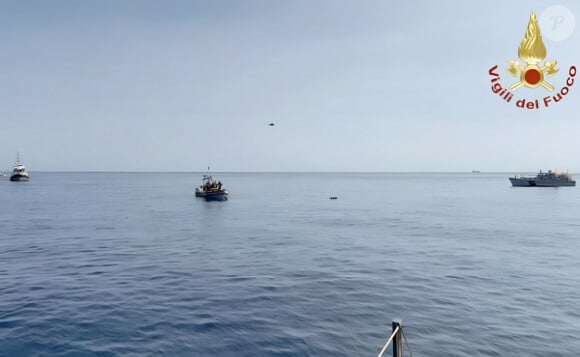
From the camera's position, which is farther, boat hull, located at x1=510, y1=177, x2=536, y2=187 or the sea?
boat hull, located at x1=510, y1=177, x2=536, y2=187

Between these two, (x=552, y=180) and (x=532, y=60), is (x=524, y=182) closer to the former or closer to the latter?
(x=552, y=180)

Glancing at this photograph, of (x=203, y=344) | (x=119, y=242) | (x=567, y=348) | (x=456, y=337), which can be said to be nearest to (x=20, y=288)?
(x=203, y=344)

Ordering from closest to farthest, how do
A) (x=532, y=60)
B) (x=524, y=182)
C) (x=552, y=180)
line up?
1. (x=532, y=60)
2. (x=552, y=180)
3. (x=524, y=182)

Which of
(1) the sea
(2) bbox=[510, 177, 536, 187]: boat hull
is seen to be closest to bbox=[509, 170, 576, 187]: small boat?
(2) bbox=[510, 177, 536, 187]: boat hull

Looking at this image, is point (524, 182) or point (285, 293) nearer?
point (285, 293)

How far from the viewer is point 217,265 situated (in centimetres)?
3300

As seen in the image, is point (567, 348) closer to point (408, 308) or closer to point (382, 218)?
point (408, 308)

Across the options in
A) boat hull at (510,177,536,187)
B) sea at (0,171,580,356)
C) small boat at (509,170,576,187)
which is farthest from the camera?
boat hull at (510,177,536,187)

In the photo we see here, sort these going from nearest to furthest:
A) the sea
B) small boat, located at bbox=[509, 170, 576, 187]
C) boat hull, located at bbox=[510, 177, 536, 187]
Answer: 1. the sea
2. small boat, located at bbox=[509, 170, 576, 187]
3. boat hull, located at bbox=[510, 177, 536, 187]

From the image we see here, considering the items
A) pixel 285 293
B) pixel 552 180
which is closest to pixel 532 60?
pixel 285 293

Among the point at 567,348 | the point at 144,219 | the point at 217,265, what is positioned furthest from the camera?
the point at 144,219

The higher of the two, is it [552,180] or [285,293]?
[552,180]

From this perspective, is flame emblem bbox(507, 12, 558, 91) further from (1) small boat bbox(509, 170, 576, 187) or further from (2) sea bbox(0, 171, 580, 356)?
(1) small boat bbox(509, 170, 576, 187)

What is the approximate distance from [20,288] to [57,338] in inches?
413
